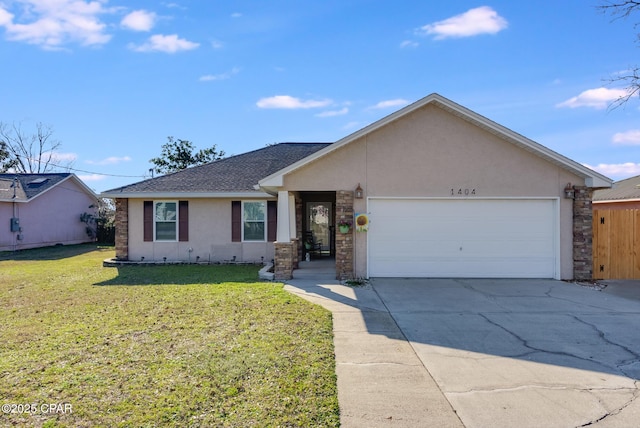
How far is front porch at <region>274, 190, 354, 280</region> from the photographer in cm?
1051

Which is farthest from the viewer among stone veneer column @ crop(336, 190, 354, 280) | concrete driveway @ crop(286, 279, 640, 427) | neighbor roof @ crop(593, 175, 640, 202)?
neighbor roof @ crop(593, 175, 640, 202)

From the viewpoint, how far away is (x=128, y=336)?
5613 mm

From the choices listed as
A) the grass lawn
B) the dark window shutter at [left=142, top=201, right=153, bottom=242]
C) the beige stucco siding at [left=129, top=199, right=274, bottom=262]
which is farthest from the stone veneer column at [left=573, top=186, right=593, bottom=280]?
the dark window shutter at [left=142, top=201, right=153, bottom=242]

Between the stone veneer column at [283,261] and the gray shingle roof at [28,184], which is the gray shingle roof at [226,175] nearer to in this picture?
the stone veneer column at [283,261]

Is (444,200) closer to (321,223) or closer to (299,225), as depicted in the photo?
(299,225)

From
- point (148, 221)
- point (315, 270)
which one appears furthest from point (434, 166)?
point (148, 221)

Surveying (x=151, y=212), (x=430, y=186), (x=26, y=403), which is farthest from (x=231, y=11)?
(x=26, y=403)

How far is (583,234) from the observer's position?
34.4 ft

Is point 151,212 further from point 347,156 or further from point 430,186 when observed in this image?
point 430,186

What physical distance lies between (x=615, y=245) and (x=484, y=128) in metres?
4.87

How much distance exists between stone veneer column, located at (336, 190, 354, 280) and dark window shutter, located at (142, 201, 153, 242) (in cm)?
769

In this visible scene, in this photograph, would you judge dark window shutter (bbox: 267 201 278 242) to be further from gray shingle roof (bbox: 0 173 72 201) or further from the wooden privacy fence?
gray shingle roof (bbox: 0 173 72 201)

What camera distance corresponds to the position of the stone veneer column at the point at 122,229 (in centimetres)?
1447

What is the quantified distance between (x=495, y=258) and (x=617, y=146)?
8.83 meters
